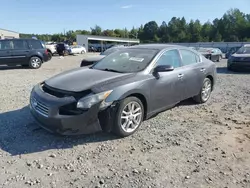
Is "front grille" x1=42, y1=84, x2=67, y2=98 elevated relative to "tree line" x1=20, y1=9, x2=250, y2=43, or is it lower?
lower

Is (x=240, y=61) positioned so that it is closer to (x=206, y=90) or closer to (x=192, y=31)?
(x=206, y=90)

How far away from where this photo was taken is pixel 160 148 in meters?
3.70

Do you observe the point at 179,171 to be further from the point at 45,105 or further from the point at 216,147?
the point at 45,105

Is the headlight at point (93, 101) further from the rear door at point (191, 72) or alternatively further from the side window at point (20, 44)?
the side window at point (20, 44)

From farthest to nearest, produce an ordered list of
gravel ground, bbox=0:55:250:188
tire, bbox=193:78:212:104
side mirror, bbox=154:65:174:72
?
tire, bbox=193:78:212:104
side mirror, bbox=154:65:174:72
gravel ground, bbox=0:55:250:188

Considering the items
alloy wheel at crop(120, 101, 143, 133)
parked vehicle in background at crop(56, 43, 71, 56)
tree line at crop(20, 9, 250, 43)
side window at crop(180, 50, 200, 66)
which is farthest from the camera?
tree line at crop(20, 9, 250, 43)

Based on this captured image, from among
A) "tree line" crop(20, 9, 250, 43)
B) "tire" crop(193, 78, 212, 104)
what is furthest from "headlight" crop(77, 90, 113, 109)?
"tree line" crop(20, 9, 250, 43)

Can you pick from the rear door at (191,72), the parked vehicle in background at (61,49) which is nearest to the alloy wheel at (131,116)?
the rear door at (191,72)

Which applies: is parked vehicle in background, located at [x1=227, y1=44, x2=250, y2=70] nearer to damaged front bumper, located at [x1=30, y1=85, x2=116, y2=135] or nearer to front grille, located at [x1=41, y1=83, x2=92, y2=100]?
damaged front bumper, located at [x1=30, y1=85, x2=116, y2=135]

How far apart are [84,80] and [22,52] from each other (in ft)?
35.2

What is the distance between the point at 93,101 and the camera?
142 inches

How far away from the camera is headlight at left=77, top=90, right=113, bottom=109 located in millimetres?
3553

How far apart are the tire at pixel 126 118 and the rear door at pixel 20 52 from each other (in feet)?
36.6

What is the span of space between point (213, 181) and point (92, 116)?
1.86 meters
